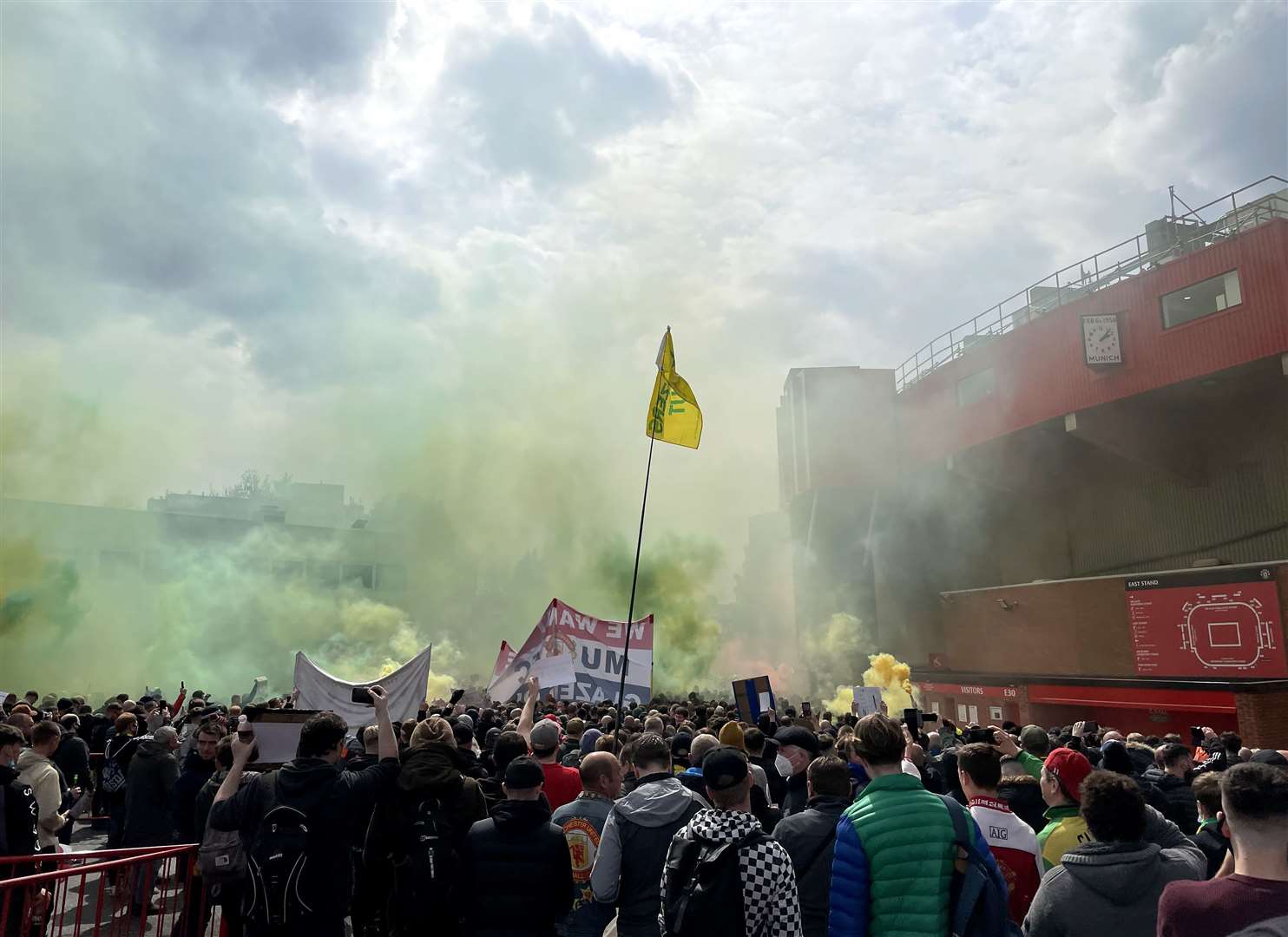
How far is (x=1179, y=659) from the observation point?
23703mm

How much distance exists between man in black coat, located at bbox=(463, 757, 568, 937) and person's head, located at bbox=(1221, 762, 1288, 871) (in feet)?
9.52

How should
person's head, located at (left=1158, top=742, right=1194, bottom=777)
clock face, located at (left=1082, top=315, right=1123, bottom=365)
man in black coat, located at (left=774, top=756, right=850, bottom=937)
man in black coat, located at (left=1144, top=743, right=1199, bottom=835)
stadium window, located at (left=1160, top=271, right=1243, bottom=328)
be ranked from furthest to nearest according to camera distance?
clock face, located at (left=1082, top=315, right=1123, bottom=365)
stadium window, located at (left=1160, top=271, right=1243, bottom=328)
person's head, located at (left=1158, top=742, right=1194, bottom=777)
man in black coat, located at (left=1144, top=743, right=1199, bottom=835)
man in black coat, located at (left=774, top=756, right=850, bottom=937)

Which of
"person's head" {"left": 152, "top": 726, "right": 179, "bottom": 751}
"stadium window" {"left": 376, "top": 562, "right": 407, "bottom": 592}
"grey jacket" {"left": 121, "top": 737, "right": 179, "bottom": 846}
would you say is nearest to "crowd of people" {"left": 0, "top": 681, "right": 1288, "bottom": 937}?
"person's head" {"left": 152, "top": 726, "right": 179, "bottom": 751}

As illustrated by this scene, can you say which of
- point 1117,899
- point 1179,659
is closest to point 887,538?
point 1179,659

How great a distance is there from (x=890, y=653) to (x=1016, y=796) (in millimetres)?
35263

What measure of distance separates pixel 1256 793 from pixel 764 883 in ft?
6.00

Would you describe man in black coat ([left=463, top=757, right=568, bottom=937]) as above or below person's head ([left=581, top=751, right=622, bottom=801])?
below

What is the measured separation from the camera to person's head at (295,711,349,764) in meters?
4.52

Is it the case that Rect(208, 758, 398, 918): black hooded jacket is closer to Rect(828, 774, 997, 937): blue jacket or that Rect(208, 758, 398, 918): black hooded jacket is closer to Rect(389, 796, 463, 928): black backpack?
Rect(389, 796, 463, 928): black backpack

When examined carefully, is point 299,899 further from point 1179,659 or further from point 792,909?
point 1179,659

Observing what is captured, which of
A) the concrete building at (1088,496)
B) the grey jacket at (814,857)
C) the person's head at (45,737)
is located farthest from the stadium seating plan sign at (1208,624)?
the person's head at (45,737)

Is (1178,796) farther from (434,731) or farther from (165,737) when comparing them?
(165,737)

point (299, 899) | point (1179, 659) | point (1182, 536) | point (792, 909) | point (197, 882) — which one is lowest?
point (197, 882)

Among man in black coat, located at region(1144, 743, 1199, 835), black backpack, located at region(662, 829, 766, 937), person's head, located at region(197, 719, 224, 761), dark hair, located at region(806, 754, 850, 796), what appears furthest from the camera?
person's head, located at region(197, 719, 224, 761)
